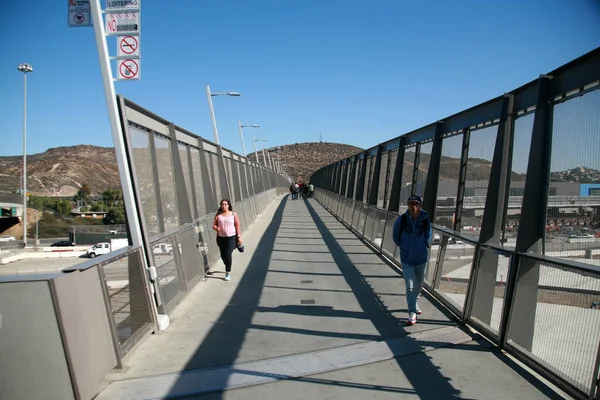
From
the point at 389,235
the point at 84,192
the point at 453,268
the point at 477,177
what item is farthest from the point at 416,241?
the point at 84,192

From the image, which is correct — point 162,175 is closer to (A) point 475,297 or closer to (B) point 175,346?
(B) point 175,346

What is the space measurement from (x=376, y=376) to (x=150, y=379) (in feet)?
6.83

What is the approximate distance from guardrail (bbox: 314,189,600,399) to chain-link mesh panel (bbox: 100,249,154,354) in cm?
390

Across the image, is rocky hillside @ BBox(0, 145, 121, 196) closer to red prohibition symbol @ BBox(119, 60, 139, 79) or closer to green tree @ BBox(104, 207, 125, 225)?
green tree @ BBox(104, 207, 125, 225)

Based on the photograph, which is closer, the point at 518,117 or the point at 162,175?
the point at 518,117

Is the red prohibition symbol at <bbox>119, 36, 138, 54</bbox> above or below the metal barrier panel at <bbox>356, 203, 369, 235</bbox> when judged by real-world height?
above

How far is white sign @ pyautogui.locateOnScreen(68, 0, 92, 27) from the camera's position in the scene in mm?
6227

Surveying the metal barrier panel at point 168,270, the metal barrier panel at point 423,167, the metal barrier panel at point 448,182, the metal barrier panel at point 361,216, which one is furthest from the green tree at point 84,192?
the metal barrier panel at point 448,182

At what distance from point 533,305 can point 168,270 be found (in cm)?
457

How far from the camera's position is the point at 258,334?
5703 millimetres

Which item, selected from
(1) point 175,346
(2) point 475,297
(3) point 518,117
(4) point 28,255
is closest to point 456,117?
(3) point 518,117

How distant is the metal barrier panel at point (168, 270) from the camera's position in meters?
6.24

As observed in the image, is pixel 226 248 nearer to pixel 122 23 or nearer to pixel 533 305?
pixel 122 23

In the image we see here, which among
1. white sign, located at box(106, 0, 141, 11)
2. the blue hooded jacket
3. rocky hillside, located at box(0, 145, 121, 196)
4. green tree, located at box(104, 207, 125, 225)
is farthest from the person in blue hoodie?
rocky hillside, located at box(0, 145, 121, 196)
